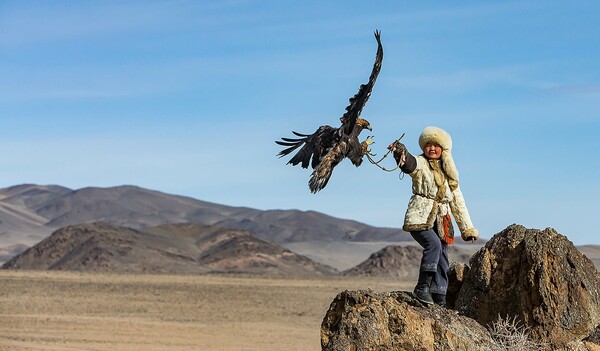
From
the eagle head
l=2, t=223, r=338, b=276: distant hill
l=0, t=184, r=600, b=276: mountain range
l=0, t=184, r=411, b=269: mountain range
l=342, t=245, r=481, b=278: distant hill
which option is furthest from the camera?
l=0, t=184, r=411, b=269: mountain range

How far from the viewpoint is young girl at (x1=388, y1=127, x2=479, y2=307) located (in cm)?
736

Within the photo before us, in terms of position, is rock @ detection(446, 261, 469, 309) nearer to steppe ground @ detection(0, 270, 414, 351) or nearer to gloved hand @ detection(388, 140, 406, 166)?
gloved hand @ detection(388, 140, 406, 166)

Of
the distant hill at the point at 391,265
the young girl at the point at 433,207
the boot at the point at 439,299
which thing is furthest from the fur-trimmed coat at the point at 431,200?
the distant hill at the point at 391,265

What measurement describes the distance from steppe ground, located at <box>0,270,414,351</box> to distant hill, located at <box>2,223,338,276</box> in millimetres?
13757

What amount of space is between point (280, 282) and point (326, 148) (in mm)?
38747

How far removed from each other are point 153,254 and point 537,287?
57.7 m

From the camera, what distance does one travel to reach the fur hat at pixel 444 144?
24.8 ft

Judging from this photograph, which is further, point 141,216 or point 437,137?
point 141,216

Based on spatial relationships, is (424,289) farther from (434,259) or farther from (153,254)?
(153,254)

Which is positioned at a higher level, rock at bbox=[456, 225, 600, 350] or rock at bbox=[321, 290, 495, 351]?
rock at bbox=[456, 225, 600, 350]

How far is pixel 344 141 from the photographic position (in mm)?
7059

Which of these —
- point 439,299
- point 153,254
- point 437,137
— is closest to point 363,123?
point 437,137

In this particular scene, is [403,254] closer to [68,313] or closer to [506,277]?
[68,313]

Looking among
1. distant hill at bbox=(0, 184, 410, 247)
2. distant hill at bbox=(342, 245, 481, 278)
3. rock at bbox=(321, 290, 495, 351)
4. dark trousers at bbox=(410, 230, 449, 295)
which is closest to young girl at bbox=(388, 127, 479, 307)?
dark trousers at bbox=(410, 230, 449, 295)
